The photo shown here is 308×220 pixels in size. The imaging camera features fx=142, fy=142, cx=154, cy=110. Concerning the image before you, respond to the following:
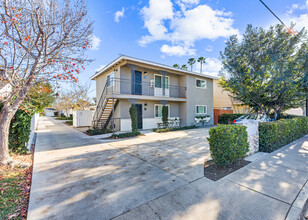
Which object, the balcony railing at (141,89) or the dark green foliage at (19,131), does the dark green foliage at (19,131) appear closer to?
the dark green foliage at (19,131)

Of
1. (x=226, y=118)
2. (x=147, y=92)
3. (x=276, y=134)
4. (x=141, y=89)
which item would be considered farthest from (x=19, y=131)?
(x=226, y=118)

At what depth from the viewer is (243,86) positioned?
372 inches

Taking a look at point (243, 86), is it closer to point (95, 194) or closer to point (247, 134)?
point (247, 134)

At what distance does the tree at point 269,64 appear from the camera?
331 inches

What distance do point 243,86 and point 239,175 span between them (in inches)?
296

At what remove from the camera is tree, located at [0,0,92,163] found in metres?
4.55

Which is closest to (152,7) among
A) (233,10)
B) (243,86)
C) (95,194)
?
(233,10)

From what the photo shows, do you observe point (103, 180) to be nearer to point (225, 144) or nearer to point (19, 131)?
point (225, 144)

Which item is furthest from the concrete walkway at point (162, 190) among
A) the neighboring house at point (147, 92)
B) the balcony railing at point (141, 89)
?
the balcony railing at point (141, 89)

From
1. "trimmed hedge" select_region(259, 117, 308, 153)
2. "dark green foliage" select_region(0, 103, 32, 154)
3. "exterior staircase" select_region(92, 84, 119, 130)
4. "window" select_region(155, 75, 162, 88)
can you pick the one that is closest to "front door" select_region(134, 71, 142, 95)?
"window" select_region(155, 75, 162, 88)

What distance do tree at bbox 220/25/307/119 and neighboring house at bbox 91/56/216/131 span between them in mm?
5327

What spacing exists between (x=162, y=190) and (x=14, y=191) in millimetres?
3360

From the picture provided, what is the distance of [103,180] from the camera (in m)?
3.66

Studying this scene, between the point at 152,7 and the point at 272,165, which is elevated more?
the point at 152,7
